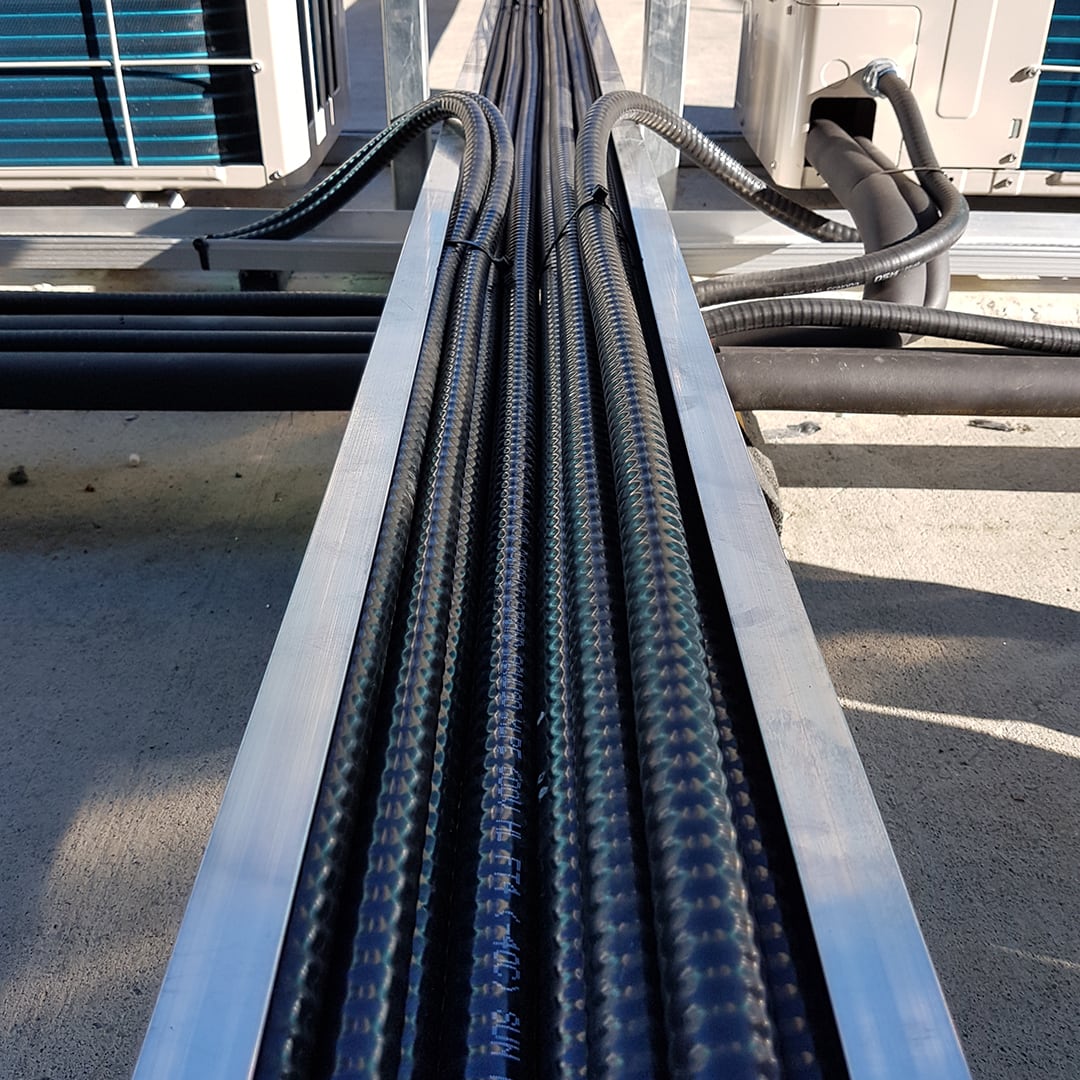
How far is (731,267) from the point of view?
2.58 meters

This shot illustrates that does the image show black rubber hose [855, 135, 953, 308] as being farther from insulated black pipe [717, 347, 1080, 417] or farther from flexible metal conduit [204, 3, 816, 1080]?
flexible metal conduit [204, 3, 816, 1080]

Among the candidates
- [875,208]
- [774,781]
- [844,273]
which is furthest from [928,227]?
[774,781]

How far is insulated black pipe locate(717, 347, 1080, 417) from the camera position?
58.6 inches

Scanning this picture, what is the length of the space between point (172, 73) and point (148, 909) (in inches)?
86.5

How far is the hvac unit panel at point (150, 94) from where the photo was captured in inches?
99.5

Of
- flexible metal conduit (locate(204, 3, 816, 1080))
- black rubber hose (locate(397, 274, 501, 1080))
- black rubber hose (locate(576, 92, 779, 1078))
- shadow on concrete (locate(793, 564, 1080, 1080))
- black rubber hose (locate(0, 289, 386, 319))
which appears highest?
black rubber hose (locate(576, 92, 779, 1078))

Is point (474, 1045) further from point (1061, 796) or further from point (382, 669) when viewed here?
point (1061, 796)

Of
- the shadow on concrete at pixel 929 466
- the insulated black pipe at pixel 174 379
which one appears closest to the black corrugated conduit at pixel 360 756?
the insulated black pipe at pixel 174 379

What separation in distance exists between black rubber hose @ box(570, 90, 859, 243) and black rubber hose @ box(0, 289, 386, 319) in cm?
58

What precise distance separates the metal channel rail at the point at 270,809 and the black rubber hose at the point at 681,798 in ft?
0.64

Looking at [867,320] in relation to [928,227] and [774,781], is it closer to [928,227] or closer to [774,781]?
[928,227]

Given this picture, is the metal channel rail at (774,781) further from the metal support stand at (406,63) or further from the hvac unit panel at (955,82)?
the hvac unit panel at (955,82)

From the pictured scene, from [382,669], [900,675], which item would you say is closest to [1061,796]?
[900,675]

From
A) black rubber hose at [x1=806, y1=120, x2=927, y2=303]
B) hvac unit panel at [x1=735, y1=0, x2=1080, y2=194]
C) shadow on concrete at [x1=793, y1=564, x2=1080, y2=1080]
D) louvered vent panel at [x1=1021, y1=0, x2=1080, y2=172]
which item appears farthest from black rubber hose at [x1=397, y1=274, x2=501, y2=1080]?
louvered vent panel at [x1=1021, y1=0, x2=1080, y2=172]
